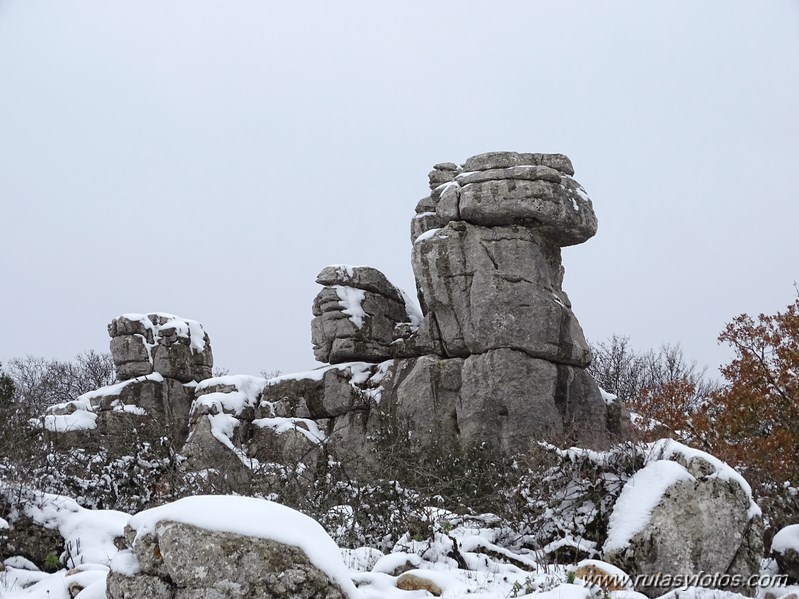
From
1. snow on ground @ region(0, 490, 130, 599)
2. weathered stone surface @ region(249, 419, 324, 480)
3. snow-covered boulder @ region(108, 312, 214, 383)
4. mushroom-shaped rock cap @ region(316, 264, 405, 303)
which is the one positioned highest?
mushroom-shaped rock cap @ region(316, 264, 405, 303)

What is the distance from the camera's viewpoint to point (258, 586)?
6.21m

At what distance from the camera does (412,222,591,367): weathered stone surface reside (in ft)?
70.4

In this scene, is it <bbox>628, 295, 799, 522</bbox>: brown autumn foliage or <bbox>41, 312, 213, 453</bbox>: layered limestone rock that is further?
<bbox>41, 312, 213, 453</bbox>: layered limestone rock

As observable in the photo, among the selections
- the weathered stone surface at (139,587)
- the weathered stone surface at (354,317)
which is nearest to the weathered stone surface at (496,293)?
the weathered stone surface at (354,317)

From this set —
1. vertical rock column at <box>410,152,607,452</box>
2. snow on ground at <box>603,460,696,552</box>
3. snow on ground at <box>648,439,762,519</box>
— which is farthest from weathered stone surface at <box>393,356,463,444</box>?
snow on ground at <box>603,460,696,552</box>

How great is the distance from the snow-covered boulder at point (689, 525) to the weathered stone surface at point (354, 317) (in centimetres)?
1474

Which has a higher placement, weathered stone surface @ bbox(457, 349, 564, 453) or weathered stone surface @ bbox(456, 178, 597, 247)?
weathered stone surface @ bbox(456, 178, 597, 247)

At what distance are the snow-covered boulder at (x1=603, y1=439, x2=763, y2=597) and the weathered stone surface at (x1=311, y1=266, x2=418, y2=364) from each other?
1474cm

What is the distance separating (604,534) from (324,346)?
15.5 meters

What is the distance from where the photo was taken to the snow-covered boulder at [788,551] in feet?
33.8

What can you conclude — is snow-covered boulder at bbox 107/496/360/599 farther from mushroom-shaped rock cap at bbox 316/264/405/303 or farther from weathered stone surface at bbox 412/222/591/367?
mushroom-shaped rock cap at bbox 316/264/405/303

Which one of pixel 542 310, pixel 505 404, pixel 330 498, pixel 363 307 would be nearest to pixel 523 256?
pixel 542 310

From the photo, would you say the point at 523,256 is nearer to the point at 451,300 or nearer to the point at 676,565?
the point at 451,300

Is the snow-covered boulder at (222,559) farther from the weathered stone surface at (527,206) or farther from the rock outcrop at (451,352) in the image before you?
the weathered stone surface at (527,206)
